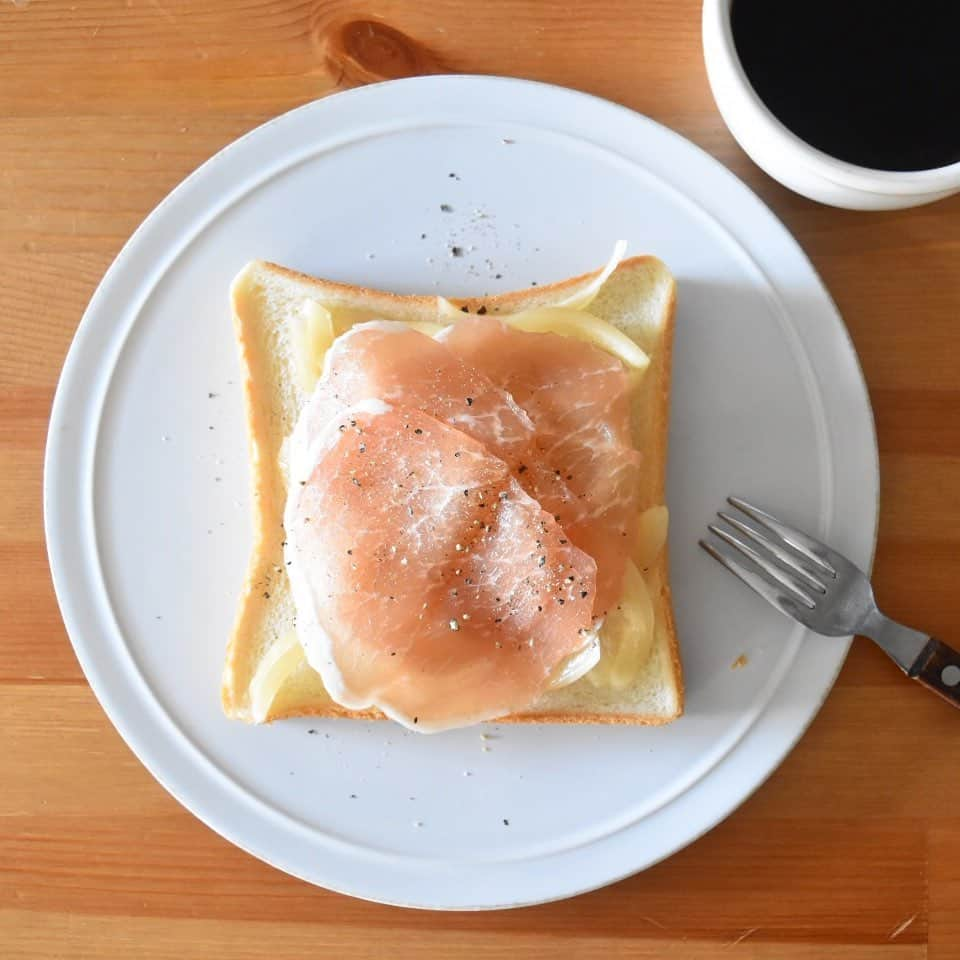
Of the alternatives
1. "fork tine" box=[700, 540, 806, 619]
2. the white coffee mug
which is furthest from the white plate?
the white coffee mug

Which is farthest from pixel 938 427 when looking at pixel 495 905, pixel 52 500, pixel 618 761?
pixel 52 500

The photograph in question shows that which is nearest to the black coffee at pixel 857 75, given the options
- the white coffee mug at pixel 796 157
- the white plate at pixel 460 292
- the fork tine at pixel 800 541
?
the white coffee mug at pixel 796 157

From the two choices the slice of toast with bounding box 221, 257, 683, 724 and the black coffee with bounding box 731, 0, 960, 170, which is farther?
the slice of toast with bounding box 221, 257, 683, 724

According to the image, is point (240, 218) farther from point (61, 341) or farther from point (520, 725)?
point (520, 725)

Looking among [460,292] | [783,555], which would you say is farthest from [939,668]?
[460,292]

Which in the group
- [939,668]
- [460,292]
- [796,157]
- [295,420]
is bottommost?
[939,668]

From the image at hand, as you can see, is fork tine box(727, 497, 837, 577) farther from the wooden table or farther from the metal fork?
the wooden table

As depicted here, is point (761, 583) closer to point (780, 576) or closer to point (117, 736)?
point (780, 576)
